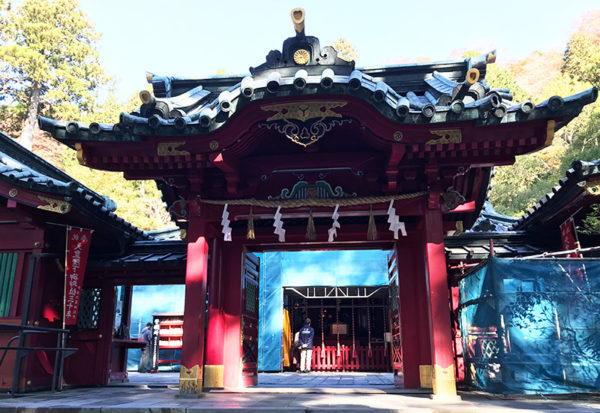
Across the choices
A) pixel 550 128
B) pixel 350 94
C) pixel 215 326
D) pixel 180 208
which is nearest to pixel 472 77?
pixel 550 128

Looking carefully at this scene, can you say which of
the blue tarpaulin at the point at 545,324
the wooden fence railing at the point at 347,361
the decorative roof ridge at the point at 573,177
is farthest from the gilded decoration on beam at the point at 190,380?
the wooden fence railing at the point at 347,361

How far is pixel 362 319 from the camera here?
22.0 metres

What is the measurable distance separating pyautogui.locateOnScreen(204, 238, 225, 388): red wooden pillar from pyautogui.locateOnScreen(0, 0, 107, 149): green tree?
32.0m

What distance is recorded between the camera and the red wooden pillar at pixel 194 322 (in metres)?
7.94

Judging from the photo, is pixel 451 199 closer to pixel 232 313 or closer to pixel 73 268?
pixel 232 313

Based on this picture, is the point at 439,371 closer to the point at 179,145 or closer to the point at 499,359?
the point at 499,359

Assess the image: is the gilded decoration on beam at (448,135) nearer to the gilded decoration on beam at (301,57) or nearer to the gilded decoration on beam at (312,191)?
the gilded decoration on beam at (312,191)

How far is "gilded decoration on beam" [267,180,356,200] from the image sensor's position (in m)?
8.91

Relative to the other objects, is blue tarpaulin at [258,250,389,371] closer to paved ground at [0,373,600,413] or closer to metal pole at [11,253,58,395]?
metal pole at [11,253,58,395]

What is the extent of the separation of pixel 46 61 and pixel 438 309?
39856 millimetres

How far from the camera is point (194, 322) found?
823cm

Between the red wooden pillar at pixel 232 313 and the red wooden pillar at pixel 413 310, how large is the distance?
10.9 feet

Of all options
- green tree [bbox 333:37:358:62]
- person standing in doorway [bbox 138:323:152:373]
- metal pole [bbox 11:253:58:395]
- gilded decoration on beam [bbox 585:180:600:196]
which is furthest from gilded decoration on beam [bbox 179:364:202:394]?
green tree [bbox 333:37:358:62]

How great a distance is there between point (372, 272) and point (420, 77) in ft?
33.2
